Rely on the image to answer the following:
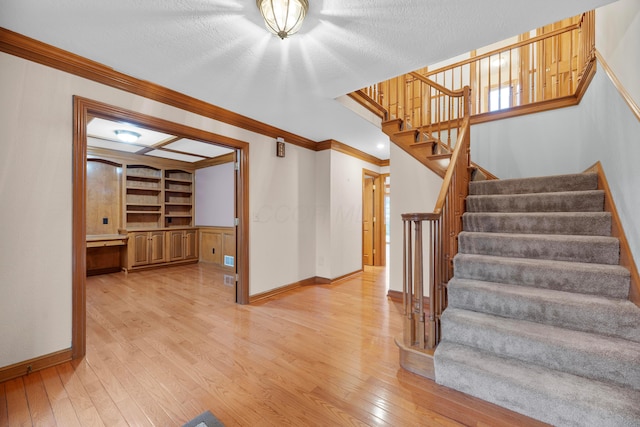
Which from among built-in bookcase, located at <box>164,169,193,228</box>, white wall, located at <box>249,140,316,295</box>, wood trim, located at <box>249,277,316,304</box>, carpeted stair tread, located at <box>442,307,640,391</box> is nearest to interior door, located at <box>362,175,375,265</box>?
white wall, located at <box>249,140,316,295</box>

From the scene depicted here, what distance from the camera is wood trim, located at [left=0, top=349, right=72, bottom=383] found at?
1.82m

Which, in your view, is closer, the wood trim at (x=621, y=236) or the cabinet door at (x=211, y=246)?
the wood trim at (x=621, y=236)

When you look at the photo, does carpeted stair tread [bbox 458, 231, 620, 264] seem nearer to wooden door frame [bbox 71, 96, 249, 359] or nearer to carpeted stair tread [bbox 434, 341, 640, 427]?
carpeted stair tread [bbox 434, 341, 640, 427]

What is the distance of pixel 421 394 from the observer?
1677 millimetres

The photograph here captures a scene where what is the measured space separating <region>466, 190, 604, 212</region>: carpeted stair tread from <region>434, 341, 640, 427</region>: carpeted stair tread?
1554 millimetres

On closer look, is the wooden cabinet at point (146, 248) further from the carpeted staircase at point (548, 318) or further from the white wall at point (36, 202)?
the carpeted staircase at point (548, 318)

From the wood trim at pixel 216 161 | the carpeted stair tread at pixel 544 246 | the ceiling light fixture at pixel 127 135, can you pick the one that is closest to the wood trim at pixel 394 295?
the carpeted stair tread at pixel 544 246

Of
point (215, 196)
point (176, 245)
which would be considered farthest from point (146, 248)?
point (215, 196)

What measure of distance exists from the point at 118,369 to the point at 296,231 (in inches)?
105

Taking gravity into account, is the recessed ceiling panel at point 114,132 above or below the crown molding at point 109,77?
above

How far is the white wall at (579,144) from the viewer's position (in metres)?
1.76

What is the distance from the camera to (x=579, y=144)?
311cm

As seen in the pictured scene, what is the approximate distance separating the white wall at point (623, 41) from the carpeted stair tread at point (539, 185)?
995mm

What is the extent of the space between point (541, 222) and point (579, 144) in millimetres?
1647
